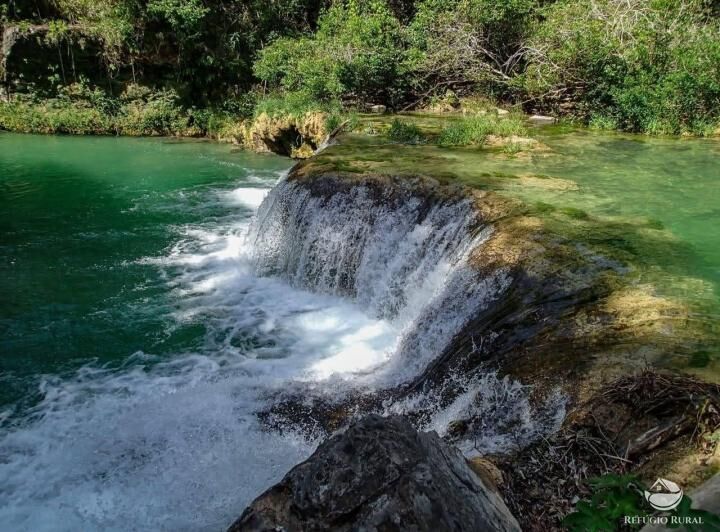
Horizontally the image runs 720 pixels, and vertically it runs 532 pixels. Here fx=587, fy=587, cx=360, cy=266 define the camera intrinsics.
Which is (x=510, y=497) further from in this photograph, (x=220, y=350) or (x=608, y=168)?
(x=608, y=168)

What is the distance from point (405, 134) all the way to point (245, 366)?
6.62 metres

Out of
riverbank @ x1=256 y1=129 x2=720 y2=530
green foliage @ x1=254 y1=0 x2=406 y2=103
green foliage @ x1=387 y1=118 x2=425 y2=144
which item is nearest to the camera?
riverbank @ x1=256 y1=129 x2=720 y2=530

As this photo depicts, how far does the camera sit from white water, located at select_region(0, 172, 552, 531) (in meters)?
→ 4.40

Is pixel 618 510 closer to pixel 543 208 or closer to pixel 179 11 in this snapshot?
pixel 543 208

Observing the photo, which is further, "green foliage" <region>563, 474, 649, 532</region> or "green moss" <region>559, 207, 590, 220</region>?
"green moss" <region>559, 207, 590, 220</region>

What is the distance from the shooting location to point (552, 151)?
10.3 m

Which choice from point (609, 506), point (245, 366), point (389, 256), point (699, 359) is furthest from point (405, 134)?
point (609, 506)

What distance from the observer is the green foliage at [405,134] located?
11.1 metres

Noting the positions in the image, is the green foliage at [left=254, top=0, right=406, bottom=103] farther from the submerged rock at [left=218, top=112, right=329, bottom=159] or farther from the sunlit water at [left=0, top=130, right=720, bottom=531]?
the sunlit water at [left=0, top=130, right=720, bottom=531]

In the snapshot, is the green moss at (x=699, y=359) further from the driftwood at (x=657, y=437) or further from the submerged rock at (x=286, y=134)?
the submerged rock at (x=286, y=134)

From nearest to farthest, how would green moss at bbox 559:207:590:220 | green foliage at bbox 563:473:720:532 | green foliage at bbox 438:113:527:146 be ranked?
green foliage at bbox 563:473:720:532 < green moss at bbox 559:207:590:220 < green foliage at bbox 438:113:527:146

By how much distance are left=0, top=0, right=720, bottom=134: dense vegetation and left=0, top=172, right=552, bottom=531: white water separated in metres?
7.99

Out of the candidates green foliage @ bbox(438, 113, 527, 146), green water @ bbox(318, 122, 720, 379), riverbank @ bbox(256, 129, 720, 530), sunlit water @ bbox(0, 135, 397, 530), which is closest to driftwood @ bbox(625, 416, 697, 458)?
riverbank @ bbox(256, 129, 720, 530)

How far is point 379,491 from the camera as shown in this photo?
6.75 ft
